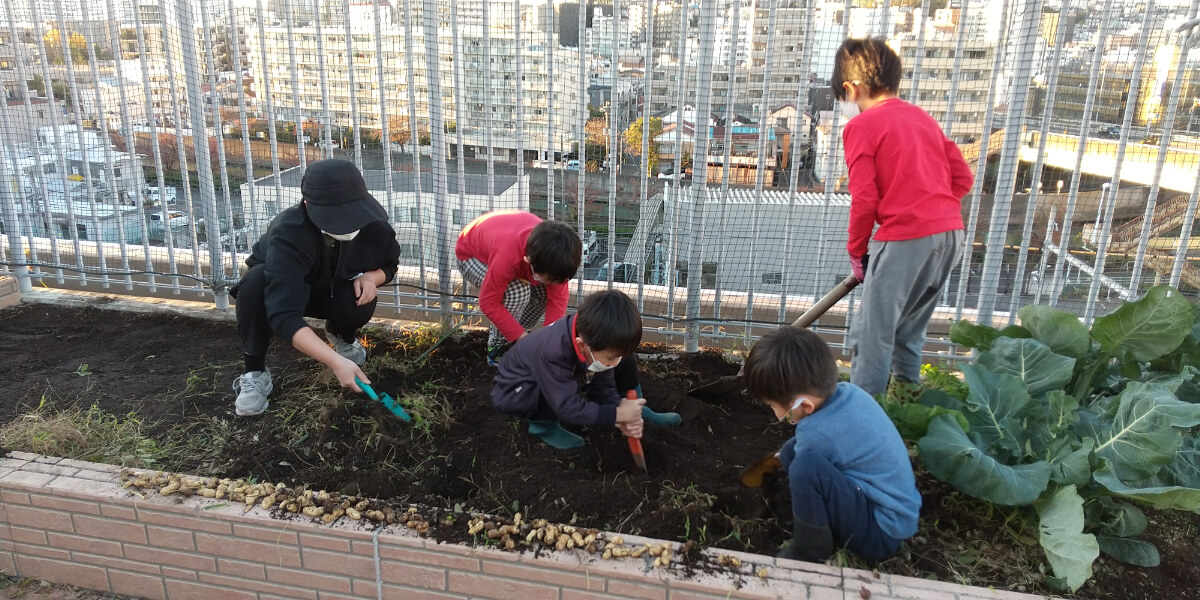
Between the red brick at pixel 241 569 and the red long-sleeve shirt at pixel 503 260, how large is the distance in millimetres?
1299

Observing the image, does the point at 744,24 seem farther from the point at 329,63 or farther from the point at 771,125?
the point at 329,63

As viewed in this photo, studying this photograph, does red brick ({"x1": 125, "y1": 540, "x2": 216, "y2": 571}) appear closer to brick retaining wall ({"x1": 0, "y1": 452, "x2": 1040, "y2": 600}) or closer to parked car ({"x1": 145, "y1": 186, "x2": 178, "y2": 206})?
brick retaining wall ({"x1": 0, "y1": 452, "x2": 1040, "y2": 600})

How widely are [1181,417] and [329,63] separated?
3.77 m

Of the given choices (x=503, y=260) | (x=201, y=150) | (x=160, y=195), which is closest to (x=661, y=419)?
(x=503, y=260)

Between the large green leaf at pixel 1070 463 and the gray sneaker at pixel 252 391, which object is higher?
the large green leaf at pixel 1070 463

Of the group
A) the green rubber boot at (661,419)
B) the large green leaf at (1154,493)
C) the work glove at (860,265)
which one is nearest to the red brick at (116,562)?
the green rubber boot at (661,419)

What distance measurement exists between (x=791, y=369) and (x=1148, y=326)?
4.95 ft

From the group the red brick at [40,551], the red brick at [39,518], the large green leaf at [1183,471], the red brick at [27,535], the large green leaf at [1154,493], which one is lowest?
the red brick at [40,551]

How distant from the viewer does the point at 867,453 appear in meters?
2.02

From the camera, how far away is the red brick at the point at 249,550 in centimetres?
225

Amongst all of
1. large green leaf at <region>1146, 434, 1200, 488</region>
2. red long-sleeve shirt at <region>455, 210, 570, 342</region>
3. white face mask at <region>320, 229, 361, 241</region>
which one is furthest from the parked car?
large green leaf at <region>1146, 434, 1200, 488</region>

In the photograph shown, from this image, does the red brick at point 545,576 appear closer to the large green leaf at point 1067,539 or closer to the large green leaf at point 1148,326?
the large green leaf at point 1067,539

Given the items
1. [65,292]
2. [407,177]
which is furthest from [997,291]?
[65,292]

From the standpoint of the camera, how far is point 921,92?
10.8ft
